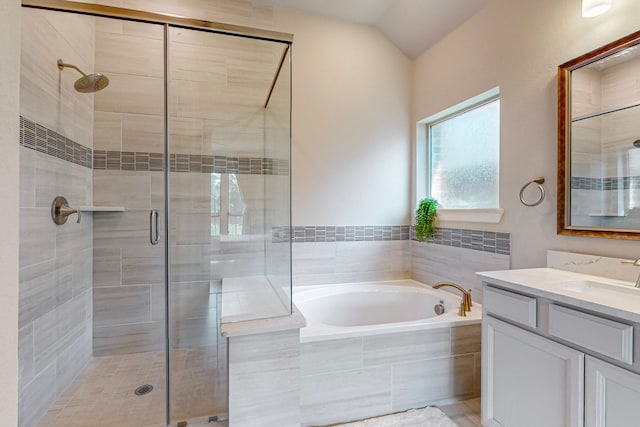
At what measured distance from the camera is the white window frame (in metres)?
2.27

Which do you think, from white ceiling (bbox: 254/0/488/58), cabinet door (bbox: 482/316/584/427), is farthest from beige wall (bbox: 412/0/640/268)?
cabinet door (bbox: 482/316/584/427)

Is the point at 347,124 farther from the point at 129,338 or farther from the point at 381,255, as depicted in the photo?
the point at 129,338

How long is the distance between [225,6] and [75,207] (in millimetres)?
1662

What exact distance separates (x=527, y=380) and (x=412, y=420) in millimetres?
664

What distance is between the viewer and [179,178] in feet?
7.87

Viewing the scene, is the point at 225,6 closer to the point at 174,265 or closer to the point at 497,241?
the point at 174,265

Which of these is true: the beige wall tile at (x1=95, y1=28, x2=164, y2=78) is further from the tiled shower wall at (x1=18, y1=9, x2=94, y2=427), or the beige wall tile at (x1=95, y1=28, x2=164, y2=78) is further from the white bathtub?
the white bathtub

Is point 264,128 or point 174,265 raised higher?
point 264,128

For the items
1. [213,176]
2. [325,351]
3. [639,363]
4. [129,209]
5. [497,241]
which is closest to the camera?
[639,363]

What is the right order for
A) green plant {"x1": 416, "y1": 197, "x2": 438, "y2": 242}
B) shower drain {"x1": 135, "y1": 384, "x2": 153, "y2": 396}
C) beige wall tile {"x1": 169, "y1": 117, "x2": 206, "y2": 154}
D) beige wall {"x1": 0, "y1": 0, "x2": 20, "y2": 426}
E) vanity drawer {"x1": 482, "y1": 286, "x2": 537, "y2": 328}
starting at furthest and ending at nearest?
green plant {"x1": 416, "y1": 197, "x2": 438, "y2": 242} < beige wall tile {"x1": 169, "y1": 117, "x2": 206, "y2": 154} < shower drain {"x1": 135, "y1": 384, "x2": 153, "y2": 396} < vanity drawer {"x1": 482, "y1": 286, "x2": 537, "y2": 328} < beige wall {"x1": 0, "y1": 0, "x2": 20, "y2": 426}

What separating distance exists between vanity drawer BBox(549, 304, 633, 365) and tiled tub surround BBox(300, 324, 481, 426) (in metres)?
0.76

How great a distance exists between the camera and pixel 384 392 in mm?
1811

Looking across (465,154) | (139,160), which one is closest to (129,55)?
(139,160)

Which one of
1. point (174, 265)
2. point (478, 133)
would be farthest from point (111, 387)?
point (478, 133)
